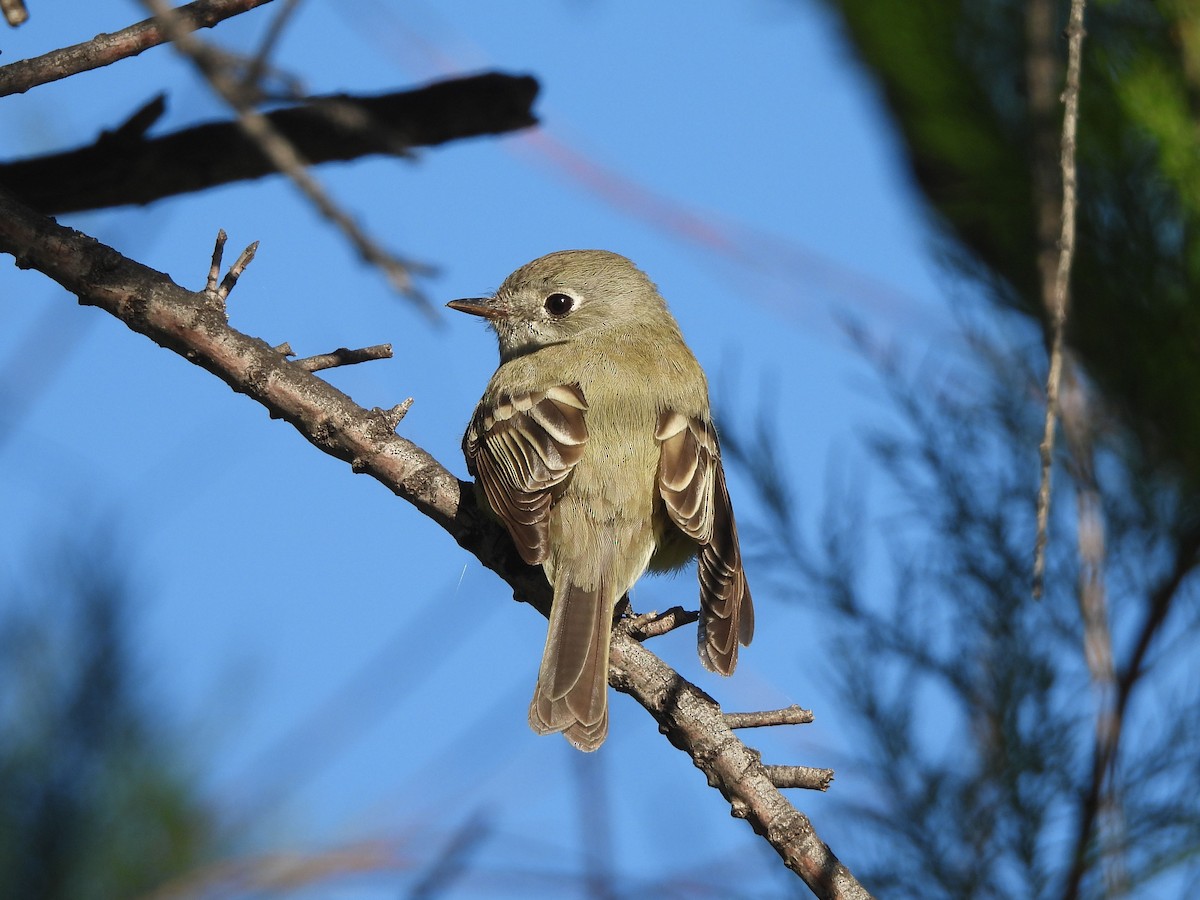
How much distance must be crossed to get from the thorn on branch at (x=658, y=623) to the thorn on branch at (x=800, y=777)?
45 cm

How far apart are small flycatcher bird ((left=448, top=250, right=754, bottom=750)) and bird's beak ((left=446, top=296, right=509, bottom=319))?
10.5 inches

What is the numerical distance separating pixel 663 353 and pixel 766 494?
2.14 feet

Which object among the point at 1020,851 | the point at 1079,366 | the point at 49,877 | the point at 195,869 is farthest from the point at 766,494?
the point at 49,877

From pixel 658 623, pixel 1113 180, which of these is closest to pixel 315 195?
pixel 658 623

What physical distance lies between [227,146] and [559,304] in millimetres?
1796

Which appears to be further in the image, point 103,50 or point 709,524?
point 709,524

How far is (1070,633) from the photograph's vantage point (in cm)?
352

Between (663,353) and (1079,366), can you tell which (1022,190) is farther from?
(663,353)

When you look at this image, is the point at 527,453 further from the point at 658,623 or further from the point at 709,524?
the point at 658,623

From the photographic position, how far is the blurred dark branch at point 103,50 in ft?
8.29

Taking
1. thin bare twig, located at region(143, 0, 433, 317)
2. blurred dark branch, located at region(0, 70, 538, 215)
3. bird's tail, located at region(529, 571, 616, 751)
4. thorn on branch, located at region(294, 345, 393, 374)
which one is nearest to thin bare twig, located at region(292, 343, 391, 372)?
thorn on branch, located at region(294, 345, 393, 374)

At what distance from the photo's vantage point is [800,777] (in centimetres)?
254

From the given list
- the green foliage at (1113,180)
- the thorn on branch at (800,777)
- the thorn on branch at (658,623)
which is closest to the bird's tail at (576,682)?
the thorn on branch at (658,623)

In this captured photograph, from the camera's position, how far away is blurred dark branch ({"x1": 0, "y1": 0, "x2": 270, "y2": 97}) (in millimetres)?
2525
